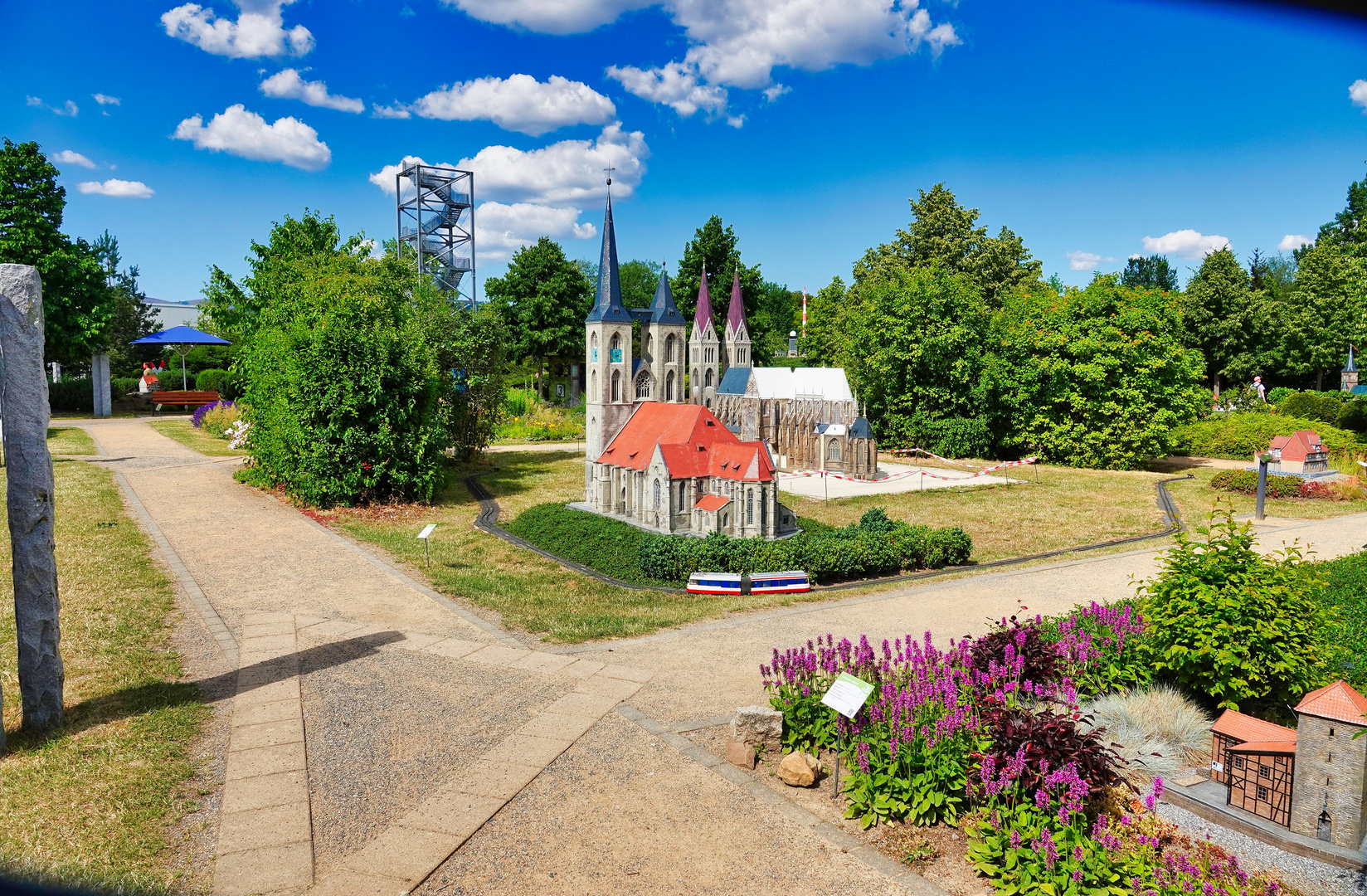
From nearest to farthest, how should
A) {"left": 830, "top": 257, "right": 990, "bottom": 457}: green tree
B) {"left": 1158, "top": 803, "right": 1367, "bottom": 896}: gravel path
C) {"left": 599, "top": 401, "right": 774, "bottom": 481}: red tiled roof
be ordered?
{"left": 1158, "top": 803, "right": 1367, "bottom": 896}: gravel path, {"left": 599, "top": 401, "right": 774, "bottom": 481}: red tiled roof, {"left": 830, "top": 257, "right": 990, "bottom": 457}: green tree

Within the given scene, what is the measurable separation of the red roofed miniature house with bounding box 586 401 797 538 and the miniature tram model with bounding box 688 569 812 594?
3.54 metres

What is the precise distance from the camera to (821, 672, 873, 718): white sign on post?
7.23 metres

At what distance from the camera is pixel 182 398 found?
166 ft

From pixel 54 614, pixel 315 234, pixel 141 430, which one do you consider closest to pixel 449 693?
pixel 54 614

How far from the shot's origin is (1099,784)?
6.60 metres

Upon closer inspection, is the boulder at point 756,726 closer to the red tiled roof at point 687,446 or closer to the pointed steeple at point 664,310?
A: the red tiled roof at point 687,446

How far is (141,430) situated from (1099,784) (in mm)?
46072

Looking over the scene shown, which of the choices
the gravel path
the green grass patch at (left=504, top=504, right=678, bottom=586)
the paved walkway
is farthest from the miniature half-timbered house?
the green grass patch at (left=504, top=504, right=678, bottom=586)

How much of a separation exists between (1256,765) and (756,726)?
4.41 metres

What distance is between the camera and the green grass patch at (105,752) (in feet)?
19.8

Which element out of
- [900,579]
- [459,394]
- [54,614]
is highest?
[459,394]

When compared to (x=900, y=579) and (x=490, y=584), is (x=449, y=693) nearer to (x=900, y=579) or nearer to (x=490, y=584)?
(x=490, y=584)

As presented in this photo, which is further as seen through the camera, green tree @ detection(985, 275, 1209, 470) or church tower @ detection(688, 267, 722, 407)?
church tower @ detection(688, 267, 722, 407)

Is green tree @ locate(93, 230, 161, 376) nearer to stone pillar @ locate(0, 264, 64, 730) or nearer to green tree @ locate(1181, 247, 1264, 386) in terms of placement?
stone pillar @ locate(0, 264, 64, 730)
